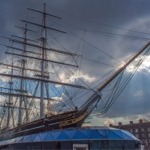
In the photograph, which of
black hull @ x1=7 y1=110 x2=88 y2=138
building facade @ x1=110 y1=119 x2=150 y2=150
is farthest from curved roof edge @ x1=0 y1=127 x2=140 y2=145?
building facade @ x1=110 y1=119 x2=150 y2=150

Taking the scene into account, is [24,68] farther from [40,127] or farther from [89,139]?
[89,139]

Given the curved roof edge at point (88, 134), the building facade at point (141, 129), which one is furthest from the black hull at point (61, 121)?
the building facade at point (141, 129)

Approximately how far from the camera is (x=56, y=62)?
4884 centimetres

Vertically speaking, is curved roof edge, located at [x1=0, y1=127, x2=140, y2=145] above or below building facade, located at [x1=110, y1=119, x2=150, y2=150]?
below

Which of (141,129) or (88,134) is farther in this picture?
(141,129)

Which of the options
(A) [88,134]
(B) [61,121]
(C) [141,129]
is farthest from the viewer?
(C) [141,129]

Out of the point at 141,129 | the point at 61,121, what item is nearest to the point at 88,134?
the point at 61,121

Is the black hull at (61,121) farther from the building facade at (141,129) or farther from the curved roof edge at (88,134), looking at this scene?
the building facade at (141,129)

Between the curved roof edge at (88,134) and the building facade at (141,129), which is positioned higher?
the building facade at (141,129)

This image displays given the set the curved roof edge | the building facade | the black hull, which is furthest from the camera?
the building facade

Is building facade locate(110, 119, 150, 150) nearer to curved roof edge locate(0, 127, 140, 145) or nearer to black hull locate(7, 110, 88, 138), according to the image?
black hull locate(7, 110, 88, 138)

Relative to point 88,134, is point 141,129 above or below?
above

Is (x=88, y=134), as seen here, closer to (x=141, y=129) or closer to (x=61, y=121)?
(x=61, y=121)

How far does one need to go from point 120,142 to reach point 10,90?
169 ft
